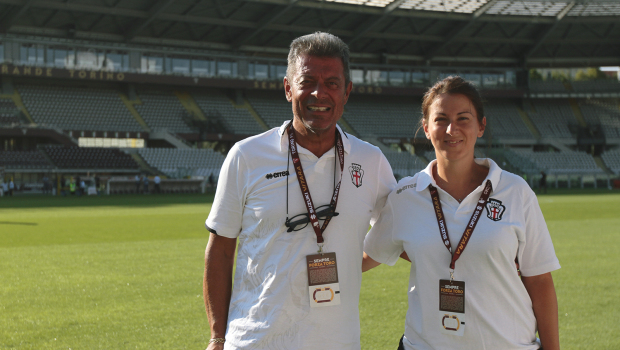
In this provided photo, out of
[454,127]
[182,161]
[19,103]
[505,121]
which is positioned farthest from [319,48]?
[505,121]

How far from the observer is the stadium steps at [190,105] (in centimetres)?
4941

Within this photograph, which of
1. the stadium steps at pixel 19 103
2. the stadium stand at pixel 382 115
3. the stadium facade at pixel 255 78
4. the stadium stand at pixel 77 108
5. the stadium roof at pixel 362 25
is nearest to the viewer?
the stadium steps at pixel 19 103

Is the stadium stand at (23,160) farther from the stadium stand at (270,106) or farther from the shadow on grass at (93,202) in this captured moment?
the stadium stand at (270,106)

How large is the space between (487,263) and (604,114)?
215 feet

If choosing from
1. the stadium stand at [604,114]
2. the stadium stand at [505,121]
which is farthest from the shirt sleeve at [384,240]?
the stadium stand at [604,114]

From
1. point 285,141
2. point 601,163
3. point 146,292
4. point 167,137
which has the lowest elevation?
point 146,292

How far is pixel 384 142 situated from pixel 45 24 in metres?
29.6

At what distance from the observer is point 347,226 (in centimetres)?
268

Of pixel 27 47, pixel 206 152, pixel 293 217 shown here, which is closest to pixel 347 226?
pixel 293 217

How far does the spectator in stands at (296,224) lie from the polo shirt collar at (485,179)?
25 centimetres

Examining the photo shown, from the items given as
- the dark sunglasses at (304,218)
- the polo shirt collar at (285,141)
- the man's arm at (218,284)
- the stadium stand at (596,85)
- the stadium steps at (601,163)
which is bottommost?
the man's arm at (218,284)

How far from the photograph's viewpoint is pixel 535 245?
2674mm

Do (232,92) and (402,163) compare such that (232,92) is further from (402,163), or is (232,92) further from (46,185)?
(46,185)

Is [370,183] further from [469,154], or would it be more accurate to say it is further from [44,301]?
[44,301]
